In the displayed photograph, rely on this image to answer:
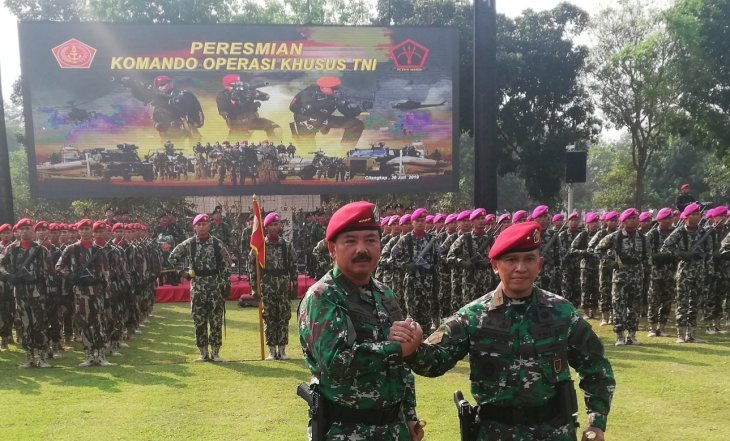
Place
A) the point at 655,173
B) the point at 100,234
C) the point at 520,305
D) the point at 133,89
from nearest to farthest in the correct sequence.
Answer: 1. the point at 520,305
2. the point at 100,234
3. the point at 133,89
4. the point at 655,173

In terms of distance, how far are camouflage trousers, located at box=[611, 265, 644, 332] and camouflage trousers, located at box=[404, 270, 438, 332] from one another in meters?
2.99

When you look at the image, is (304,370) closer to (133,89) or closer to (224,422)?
(224,422)

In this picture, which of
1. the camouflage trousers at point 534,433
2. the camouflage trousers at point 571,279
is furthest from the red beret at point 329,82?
the camouflage trousers at point 534,433

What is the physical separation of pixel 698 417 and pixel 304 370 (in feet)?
15.7

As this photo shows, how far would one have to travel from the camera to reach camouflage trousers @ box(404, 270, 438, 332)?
35.1 feet

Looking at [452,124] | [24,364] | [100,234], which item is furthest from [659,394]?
[452,124]

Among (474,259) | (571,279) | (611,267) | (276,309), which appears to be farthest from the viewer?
(571,279)

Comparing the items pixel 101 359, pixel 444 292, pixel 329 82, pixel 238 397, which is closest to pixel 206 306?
pixel 101 359

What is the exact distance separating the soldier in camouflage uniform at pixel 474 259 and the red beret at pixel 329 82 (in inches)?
458

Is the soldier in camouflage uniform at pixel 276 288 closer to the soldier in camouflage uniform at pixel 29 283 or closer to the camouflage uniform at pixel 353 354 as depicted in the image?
the soldier in camouflage uniform at pixel 29 283

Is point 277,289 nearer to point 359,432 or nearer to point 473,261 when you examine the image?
point 473,261

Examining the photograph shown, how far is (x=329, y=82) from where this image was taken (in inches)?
830

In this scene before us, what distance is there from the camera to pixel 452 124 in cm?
2141

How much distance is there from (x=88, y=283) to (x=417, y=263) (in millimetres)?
5061
